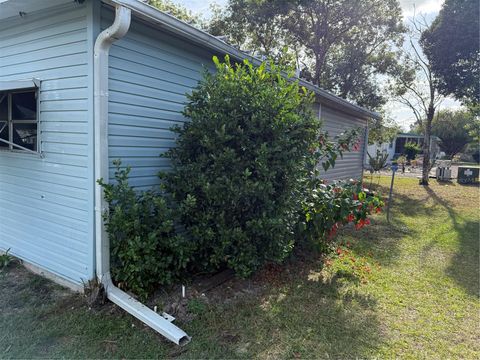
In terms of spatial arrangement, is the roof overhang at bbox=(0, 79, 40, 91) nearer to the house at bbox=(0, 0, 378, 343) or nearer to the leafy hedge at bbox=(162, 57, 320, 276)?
the house at bbox=(0, 0, 378, 343)

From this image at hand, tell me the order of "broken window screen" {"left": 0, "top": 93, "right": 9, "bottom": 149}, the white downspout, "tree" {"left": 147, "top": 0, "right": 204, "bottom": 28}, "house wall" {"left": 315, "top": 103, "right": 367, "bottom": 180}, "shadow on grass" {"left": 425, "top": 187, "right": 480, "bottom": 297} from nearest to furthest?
the white downspout < "broken window screen" {"left": 0, "top": 93, "right": 9, "bottom": 149} < "shadow on grass" {"left": 425, "top": 187, "right": 480, "bottom": 297} < "house wall" {"left": 315, "top": 103, "right": 367, "bottom": 180} < "tree" {"left": 147, "top": 0, "right": 204, "bottom": 28}

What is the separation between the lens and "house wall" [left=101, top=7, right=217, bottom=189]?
10.5ft

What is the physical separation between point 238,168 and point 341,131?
6.71 metres

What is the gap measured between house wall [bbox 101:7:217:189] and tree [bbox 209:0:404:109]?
416 inches

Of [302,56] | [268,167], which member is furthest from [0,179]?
[302,56]

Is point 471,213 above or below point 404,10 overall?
below

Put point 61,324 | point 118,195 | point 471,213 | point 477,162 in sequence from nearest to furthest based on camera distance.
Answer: point 61,324
point 118,195
point 471,213
point 477,162

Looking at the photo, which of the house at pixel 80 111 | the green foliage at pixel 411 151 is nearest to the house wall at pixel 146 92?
the house at pixel 80 111

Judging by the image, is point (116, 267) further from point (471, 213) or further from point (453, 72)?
point (453, 72)

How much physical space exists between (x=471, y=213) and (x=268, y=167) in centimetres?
774

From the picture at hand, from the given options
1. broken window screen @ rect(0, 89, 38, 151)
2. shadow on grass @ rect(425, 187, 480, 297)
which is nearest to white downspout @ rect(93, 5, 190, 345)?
broken window screen @ rect(0, 89, 38, 151)

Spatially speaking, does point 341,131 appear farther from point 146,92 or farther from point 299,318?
point 299,318

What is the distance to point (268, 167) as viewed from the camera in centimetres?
331

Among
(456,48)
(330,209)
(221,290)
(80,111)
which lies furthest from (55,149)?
(456,48)
